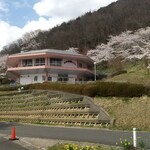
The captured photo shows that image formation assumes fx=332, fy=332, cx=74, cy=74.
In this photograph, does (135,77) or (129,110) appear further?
(135,77)

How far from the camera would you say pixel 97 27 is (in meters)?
94.3

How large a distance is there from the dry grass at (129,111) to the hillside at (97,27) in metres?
52.4

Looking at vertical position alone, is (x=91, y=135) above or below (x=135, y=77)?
below

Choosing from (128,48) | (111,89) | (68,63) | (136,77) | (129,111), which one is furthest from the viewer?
(128,48)

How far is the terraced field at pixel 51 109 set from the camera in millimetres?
27109

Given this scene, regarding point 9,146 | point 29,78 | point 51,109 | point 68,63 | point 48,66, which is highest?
point 68,63

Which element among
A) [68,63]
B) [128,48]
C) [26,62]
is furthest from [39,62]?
[128,48]

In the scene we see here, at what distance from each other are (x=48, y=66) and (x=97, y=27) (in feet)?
138

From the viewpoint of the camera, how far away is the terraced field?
27109 millimetres

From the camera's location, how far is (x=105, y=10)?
10444 cm

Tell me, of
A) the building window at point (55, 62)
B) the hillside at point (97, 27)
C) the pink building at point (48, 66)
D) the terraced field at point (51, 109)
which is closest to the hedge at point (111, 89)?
the terraced field at point (51, 109)

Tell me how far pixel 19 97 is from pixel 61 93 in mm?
9198

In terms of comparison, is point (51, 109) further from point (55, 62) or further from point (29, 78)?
point (29, 78)

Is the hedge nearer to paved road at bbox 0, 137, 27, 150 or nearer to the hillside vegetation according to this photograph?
the hillside vegetation
